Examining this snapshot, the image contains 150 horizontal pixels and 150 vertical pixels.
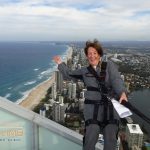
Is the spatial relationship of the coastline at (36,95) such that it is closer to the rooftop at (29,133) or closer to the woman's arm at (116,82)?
the rooftop at (29,133)

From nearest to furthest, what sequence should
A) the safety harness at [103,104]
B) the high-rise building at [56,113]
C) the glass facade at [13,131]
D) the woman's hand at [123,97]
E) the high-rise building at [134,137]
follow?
1. the woman's hand at [123,97]
2. the safety harness at [103,104]
3. the glass facade at [13,131]
4. the high-rise building at [134,137]
5. the high-rise building at [56,113]

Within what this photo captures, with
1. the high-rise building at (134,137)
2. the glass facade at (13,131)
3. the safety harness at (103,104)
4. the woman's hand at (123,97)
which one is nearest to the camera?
the woman's hand at (123,97)

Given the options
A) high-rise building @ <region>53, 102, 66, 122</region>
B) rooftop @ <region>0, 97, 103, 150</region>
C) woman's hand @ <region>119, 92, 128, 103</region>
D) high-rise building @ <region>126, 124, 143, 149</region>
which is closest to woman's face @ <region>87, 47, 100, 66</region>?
woman's hand @ <region>119, 92, 128, 103</region>

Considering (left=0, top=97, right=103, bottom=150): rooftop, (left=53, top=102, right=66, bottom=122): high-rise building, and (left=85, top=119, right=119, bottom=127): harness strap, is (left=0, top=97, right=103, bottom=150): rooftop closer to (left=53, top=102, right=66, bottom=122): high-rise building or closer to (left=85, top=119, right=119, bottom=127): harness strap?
(left=85, top=119, right=119, bottom=127): harness strap

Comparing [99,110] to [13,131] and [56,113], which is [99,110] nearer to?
[13,131]

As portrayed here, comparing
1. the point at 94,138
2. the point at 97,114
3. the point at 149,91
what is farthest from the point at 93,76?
the point at 149,91

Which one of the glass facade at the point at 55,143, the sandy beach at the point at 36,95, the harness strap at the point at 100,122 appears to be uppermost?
the harness strap at the point at 100,122

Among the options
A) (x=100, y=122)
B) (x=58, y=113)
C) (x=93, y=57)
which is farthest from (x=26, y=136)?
(x=58, y=113)

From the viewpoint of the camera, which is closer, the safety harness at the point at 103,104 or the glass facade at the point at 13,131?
the safety harness at the point at 103,104

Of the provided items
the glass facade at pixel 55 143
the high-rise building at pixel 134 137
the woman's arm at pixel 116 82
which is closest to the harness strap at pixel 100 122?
the woman's arm at pixel 116 82
